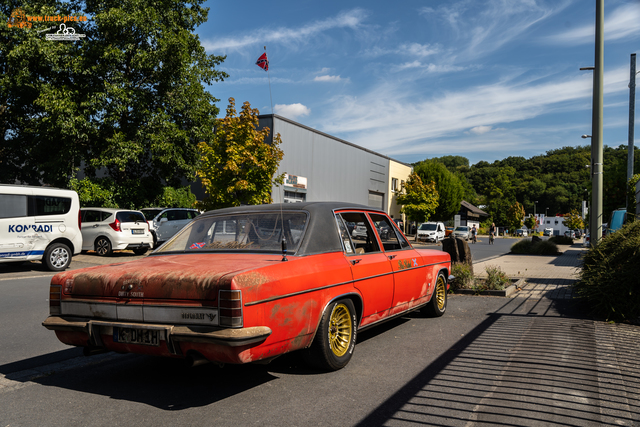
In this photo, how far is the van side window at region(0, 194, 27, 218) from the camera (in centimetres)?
1127

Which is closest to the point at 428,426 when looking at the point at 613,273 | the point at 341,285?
the point at 341,285

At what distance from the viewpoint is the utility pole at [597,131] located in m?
9.54

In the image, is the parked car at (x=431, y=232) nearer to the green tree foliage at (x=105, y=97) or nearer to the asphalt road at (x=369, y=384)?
the green tree foliage at (x=105, y=97)

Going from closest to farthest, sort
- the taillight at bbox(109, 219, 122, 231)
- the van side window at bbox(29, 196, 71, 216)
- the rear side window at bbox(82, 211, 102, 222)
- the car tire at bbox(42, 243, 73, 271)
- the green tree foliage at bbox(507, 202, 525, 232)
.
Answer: the van side window at bbox(29, 196, 71, 216) < the car tire at bbox(42, 243, 73, 271) < the taillight at bbox(109, 219, 122, 231) < the rear side window at bbox(82, 211, 102, 222) < the green tree foliage at bbox(507, 202, 525, 232)

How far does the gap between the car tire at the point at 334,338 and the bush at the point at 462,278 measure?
5706mm

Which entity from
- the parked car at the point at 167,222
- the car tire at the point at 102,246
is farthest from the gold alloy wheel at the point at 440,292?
the parked car at the point at 167,222

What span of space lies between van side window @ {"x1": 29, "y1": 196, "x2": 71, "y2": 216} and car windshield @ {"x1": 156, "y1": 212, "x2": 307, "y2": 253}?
8859mm

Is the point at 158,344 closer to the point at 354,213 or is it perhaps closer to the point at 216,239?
the point at 216,239

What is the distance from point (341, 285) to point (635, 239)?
5.16m

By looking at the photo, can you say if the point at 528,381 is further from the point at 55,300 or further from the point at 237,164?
the point at 237,164

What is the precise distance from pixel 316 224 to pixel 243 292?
1.39 meters

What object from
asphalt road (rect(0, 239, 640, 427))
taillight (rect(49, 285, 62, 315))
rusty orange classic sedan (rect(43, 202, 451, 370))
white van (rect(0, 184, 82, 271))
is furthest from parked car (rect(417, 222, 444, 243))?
taillight (rect(49, 285, 62, 315))

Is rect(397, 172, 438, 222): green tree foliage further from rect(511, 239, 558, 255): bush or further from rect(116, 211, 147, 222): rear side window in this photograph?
rect(116, 211, 147, 222): rear side window

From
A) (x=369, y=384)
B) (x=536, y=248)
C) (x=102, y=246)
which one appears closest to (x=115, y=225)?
(x=102, y=246)
